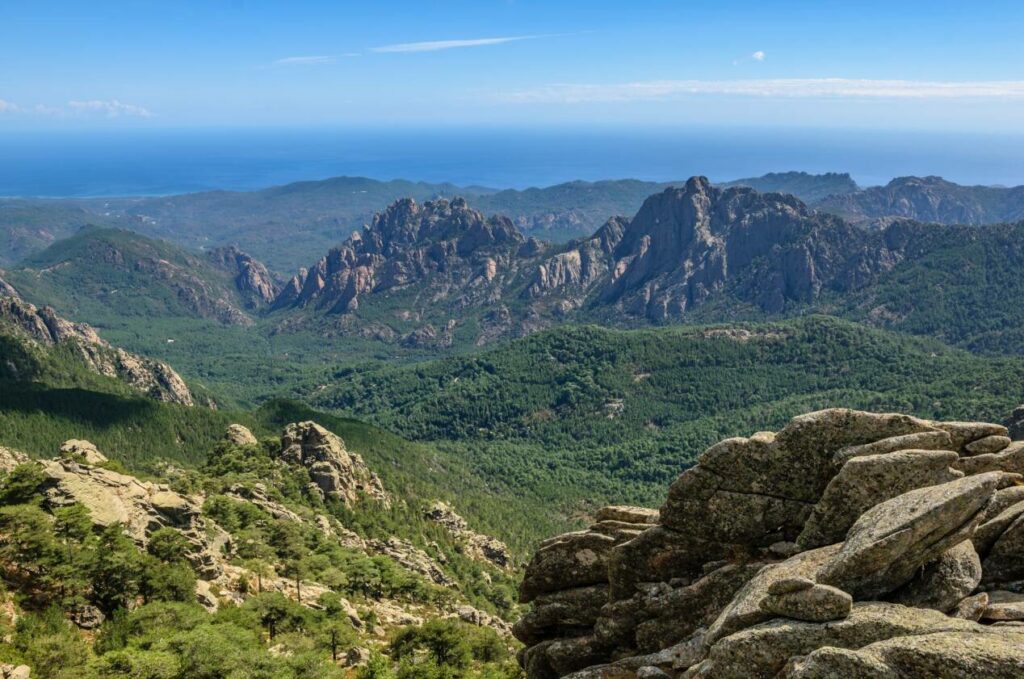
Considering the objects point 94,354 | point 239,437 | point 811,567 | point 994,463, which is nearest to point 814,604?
point 811,567

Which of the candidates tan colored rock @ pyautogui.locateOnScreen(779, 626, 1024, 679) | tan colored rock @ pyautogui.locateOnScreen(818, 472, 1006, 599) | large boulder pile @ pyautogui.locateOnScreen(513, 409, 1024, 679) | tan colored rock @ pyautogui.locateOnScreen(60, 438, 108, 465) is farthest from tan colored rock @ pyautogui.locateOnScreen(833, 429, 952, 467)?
tan colored rock @ pyautogui.locateOnScreen(60, 438, 108, 465)

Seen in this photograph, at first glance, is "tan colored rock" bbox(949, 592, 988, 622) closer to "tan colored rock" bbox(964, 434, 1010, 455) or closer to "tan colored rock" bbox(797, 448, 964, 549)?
"tan colored rock" bbox(797, 448, 964, 549)

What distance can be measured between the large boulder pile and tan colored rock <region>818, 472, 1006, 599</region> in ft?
0.13

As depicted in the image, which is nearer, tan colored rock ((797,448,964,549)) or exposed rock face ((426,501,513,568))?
tan colored rock ((797,448,964,549))

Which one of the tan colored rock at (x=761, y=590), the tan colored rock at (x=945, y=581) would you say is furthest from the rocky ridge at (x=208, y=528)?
the tan colored rock at (x=945, y=581)

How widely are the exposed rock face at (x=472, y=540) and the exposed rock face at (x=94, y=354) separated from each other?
330ft

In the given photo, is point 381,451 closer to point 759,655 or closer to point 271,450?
point 271,450

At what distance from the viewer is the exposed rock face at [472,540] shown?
106m

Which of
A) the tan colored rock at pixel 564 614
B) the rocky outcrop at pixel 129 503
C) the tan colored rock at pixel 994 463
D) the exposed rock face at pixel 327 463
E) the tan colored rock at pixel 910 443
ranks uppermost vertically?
the tan colored rock at pixel 910 443

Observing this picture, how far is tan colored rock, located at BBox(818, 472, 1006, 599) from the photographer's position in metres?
16.9

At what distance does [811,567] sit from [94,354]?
212148mm

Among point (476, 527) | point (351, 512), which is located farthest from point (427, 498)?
point (351, 512)

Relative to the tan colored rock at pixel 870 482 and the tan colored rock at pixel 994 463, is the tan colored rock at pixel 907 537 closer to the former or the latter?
the tan colored rock at pixel 870 482

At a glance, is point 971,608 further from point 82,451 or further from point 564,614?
point 82,451
